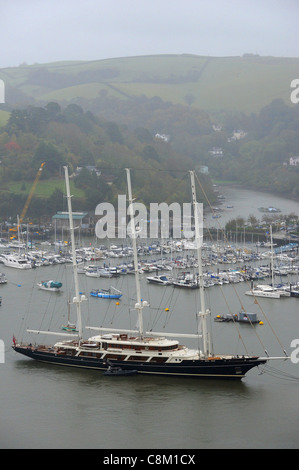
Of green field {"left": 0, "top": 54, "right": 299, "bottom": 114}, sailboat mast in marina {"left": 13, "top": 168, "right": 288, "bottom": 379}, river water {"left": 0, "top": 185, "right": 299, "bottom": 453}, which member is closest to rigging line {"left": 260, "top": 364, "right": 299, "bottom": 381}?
river water {"left": 0, "top": 185, "right": 299, "bottom": 453}

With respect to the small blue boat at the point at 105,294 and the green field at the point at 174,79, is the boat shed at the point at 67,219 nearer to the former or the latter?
the small blue boat at the point at 105,294

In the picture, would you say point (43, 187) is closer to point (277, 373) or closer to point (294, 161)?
point (277, 373)

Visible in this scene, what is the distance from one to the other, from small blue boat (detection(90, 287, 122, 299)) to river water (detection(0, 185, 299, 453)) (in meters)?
2.57

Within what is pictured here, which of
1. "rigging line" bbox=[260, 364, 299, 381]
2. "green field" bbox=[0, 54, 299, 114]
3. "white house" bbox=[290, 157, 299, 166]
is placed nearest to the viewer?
"rigging line" bbox=[260, 364, 299, 381]

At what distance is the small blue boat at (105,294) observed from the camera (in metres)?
20.6

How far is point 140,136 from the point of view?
5562 centimetres

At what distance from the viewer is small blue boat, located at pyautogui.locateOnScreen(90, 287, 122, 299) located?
20609 millimetres

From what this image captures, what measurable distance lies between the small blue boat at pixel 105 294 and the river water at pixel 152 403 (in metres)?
2.57

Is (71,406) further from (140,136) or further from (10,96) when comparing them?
(10,96)

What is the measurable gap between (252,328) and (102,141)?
33.6 meters

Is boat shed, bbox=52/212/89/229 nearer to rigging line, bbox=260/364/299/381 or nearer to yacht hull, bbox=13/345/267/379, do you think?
yacht hull, bbox=13/345/267/379

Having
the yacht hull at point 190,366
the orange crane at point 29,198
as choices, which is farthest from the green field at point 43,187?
the yacht hull at point 190,366

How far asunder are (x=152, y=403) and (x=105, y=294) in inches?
315

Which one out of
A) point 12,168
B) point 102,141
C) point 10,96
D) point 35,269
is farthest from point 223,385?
point 10,96
